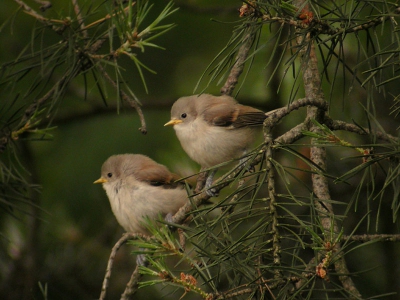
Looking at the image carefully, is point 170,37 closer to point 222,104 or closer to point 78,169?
point 78,169

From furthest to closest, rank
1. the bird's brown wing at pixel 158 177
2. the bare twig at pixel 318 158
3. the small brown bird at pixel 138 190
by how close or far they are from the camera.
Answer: the bird's brown wing at pixel 158 177
the small brown bird at pixel 138 190
the bare twig at pixel 318 158

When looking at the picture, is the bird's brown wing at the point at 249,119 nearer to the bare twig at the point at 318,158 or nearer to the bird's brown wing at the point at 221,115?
the bird's brown wing at the point at 221,115

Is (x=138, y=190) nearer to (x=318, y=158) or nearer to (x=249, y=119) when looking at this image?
(x=249, y=119)

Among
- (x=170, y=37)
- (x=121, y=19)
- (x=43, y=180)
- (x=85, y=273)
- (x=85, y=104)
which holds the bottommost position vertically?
(x=85, y=273)

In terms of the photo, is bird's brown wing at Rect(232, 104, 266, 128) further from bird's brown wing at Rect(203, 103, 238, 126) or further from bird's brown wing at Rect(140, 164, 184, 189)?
bird's brown wing at Rect(140, 164, 184, 189)

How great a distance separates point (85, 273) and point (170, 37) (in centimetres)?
214

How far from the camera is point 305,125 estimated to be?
224cm

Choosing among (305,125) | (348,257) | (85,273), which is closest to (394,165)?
(305,125)

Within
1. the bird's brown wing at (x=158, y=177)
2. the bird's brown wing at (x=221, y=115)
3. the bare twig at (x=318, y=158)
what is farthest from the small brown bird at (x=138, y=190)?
the bare twig at (x=318, y=158)

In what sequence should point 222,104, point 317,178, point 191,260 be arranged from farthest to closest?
point 222,104
point 317,178
point 191,260

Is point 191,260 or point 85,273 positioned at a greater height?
point 191,260

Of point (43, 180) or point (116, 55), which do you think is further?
point (43, 180)

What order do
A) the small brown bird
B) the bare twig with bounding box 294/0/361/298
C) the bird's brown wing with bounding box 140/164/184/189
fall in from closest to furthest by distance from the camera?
the bare twig with bounding box 294/0/361/298 → the small brown bird → the bird's brown wing with bounding box 140/164/184/189

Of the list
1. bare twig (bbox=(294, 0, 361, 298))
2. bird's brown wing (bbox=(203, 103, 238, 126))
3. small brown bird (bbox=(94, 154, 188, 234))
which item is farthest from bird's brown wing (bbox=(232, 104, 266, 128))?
bare twig (bbox=(294, 0, 361, 298))
